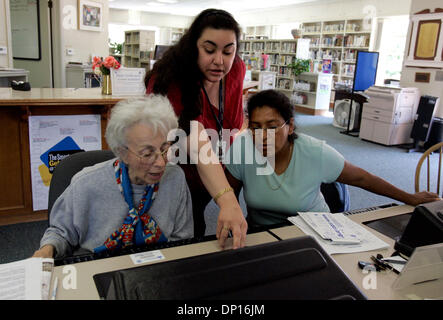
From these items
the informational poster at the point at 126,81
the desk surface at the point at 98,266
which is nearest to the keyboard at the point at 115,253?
the desk surface at the point at 98,266

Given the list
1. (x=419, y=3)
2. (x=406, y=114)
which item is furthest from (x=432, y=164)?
(x=419, y=3)

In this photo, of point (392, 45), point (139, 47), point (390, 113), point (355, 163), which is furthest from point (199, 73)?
point (139, 47)

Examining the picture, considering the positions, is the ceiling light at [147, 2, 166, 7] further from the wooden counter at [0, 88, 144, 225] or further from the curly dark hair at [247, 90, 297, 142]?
the curly dark hair at [247, 90, 297, 142]

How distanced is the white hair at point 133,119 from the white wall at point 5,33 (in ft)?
15.7

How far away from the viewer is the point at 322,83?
8.69m

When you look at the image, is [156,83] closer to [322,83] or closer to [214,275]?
[214,275]

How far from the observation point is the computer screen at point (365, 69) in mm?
6312

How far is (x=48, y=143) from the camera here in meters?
2.82

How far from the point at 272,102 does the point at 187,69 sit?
0.39m

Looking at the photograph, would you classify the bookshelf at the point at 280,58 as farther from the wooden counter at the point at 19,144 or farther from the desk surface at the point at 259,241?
the desk surface at the point at 259,241

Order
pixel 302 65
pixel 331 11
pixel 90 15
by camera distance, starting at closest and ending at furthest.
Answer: pixel 90 15, pixel 302 65, pixel 331 11

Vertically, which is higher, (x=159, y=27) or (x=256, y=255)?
(x=159, y=27)

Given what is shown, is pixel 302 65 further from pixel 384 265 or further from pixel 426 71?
pixel 384 265
